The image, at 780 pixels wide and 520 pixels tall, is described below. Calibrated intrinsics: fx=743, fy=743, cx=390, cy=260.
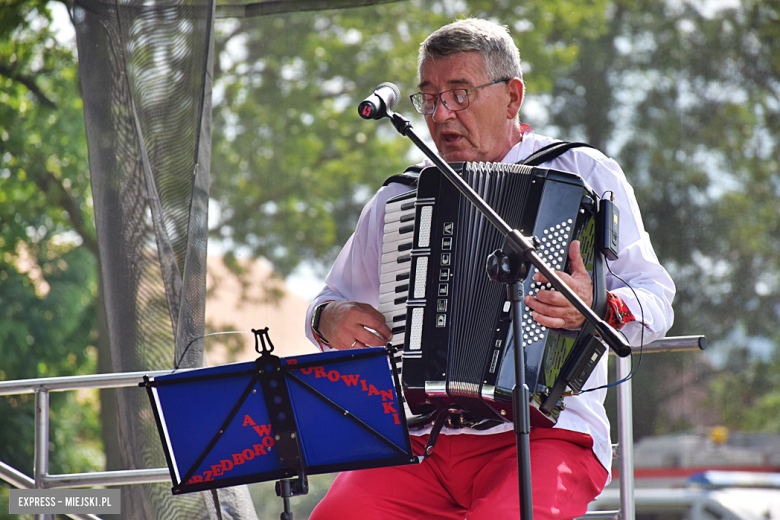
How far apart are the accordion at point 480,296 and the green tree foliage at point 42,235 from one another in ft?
23.4

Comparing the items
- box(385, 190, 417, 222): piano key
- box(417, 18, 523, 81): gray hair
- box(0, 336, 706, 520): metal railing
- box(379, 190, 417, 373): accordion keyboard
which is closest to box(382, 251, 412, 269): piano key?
box(379, 190, 417, 373): accordion keyboard

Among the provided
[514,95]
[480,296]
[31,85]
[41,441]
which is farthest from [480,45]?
[31,85]

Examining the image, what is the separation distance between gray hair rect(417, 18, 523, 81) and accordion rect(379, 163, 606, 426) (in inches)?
16.2

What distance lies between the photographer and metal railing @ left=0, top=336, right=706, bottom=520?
7.72ft

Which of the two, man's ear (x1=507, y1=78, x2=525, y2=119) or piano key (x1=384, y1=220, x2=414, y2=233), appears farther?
man's ear (x1=507, y1=78, x2=525, y2=119)

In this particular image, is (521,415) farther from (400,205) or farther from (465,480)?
(400,205)

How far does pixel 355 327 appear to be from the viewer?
6.39ft

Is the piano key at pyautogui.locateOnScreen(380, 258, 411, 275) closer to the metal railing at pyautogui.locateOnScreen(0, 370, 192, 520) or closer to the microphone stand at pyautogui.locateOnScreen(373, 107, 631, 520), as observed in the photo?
the microphone stand at pyautogui.locateOnScreen(373, 107, 631, 520)

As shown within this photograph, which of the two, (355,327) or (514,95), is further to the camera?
(514,95)

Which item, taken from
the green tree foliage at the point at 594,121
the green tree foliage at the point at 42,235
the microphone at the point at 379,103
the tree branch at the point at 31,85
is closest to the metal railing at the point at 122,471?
the microphone at the point at 379,103

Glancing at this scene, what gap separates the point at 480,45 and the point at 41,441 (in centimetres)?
196

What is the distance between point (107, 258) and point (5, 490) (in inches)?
305

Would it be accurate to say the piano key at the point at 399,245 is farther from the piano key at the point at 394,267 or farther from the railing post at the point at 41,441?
the railing post at the point at 41,441

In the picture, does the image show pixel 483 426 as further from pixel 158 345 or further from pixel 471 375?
pixel 158 345
